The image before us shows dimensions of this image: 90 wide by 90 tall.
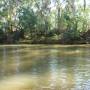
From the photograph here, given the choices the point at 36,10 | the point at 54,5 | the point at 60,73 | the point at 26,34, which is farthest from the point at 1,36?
the point at 60,73

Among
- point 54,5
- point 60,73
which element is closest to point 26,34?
point 54,5

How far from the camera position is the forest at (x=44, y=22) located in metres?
55.2

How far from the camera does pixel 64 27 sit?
196ft

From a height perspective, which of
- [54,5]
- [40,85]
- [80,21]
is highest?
[54,5]

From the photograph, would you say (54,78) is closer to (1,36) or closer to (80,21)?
(80,21)

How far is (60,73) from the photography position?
1628 centimetres

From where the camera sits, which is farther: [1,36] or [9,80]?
→ [1,36]

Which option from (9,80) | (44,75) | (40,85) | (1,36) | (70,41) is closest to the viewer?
(40,85)

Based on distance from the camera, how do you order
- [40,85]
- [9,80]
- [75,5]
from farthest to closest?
[75,5]
[9,80]
[40,85]

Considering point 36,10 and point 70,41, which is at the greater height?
point 36,10

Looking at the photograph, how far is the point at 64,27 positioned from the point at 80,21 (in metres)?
5.18

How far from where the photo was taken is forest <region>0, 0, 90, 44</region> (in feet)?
181

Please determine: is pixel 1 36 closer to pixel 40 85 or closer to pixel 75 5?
pixel 75 5

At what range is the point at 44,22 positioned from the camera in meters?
60.9
